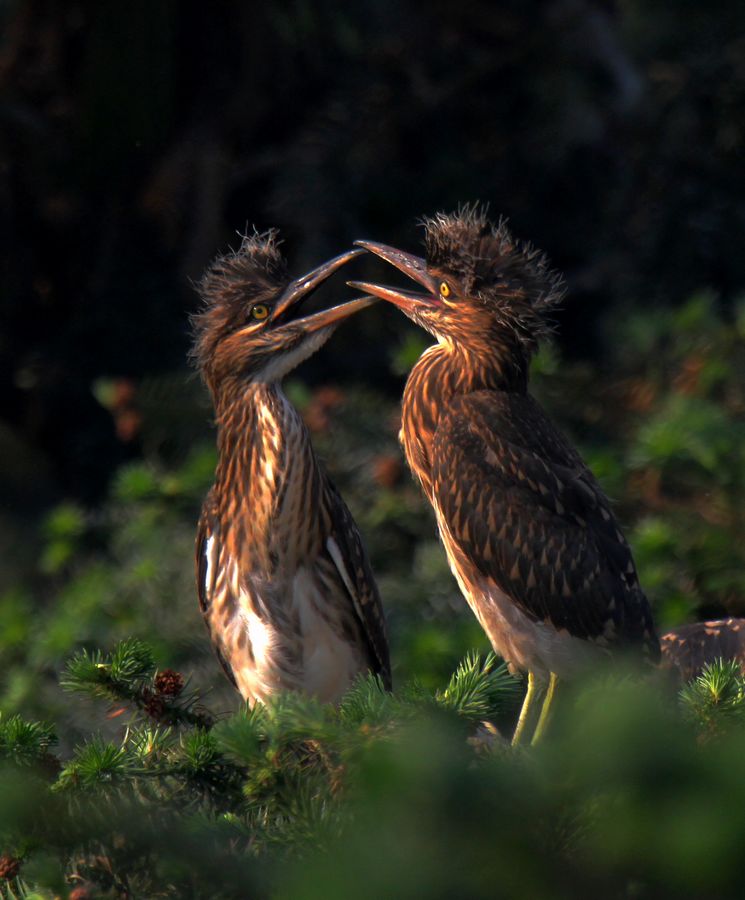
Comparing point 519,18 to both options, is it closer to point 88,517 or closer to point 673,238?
point 673,238

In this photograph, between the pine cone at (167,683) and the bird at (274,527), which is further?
the bird at (274,527)

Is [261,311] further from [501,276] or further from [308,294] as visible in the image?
[501,276]

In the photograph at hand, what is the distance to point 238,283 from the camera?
3.86 metres

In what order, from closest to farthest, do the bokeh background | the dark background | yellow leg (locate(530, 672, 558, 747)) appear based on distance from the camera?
1. yellow leg (locate(530, 672, 558, 747))
2. the bokeh background
3. the dark background

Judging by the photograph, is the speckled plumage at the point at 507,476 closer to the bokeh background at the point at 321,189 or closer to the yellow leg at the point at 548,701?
the yellow leg at the point at 548,701

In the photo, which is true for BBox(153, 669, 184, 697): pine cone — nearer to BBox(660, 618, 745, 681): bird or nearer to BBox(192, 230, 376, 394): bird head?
BBox(192, 230, 376, 394): bird head

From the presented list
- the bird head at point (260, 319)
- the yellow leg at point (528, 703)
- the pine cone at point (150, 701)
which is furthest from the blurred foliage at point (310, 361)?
the bird head at point (260, 319)

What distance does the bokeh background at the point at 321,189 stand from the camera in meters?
5.99

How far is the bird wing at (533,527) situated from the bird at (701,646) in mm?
490

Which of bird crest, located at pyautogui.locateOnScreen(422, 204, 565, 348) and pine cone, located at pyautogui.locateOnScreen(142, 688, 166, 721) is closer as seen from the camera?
pine cone, located at pyautogui.locateOnScreen(142, 688, 166, 721)

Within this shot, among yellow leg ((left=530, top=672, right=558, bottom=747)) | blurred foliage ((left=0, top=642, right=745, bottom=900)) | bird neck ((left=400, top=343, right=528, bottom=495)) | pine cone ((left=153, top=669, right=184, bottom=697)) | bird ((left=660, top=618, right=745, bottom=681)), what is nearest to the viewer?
blurred foliage ((left=0, top=642, right=745, bottom=900))

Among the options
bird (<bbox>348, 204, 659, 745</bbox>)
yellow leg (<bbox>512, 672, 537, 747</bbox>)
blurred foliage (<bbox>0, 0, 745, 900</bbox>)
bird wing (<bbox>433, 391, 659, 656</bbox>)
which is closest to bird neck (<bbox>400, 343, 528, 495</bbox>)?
bird (<bbox>348, 204, 659, 745</bbox>)

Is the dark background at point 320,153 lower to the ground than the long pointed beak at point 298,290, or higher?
higher

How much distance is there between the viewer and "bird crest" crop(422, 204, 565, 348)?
3682 mm
